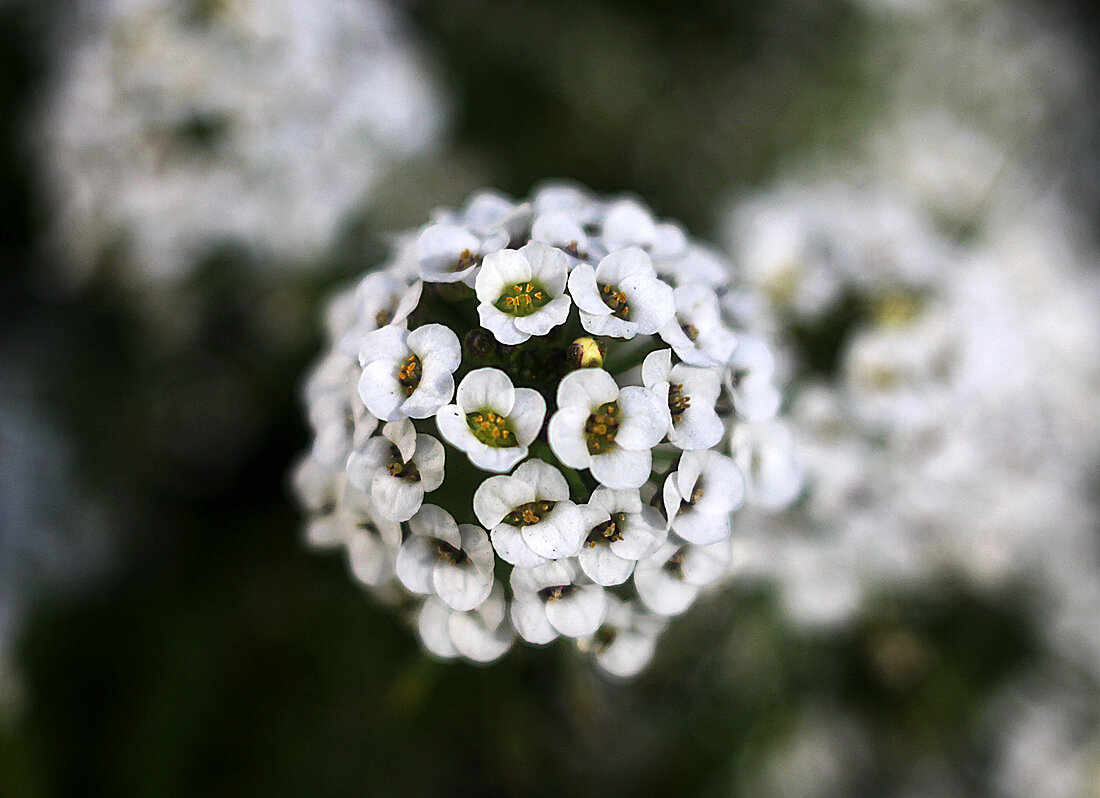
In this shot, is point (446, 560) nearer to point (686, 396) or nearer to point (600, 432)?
point (600, 432)

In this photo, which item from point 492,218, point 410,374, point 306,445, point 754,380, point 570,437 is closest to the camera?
point 570,437

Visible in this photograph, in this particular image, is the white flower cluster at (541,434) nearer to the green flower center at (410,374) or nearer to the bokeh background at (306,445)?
the green flower center at (410,374)

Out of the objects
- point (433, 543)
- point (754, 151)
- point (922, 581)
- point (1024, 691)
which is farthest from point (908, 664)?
point (754, 151)

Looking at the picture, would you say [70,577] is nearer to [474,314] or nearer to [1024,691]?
[474,314]

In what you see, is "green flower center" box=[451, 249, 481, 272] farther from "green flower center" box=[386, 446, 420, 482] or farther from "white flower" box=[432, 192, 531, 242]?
"green flower center" box=[386, 446, 420, 482]

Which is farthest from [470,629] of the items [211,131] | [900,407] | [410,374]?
[211,131]

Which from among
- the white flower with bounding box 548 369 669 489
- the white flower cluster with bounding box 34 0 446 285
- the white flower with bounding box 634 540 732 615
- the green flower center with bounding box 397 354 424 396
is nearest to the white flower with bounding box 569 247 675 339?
the white flower with bounding box 548 369 669 489

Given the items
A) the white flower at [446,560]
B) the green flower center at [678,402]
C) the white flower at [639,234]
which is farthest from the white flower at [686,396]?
the white flower at [446,560]
